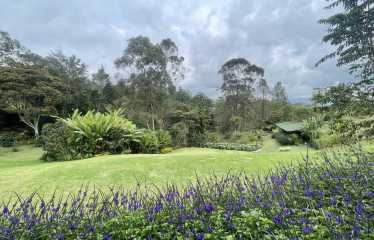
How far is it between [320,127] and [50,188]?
13.8 metres

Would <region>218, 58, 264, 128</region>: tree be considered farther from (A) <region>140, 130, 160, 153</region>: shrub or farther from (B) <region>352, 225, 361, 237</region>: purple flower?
(B) <region>352, 225, 361, 237</region>: purple flower

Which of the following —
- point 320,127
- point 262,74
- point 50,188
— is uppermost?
point 262,74

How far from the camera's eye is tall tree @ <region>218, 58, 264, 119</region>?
19.0 m

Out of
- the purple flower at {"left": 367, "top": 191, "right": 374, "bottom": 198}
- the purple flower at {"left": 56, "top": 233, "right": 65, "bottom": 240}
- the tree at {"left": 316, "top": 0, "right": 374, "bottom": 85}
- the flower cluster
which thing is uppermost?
the tree at {"left": 316, "top": 0, "right": 374, "bottom": 85}

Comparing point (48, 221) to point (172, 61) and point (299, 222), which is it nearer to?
point (299, 222)

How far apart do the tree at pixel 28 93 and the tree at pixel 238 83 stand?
12.9 m

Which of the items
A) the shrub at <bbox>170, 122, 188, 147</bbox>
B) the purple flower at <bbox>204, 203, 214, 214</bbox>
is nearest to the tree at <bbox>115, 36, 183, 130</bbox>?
the shrub at <bbox>170, 122, 188, 147</bbox>

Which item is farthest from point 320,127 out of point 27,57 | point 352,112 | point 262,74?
point 27,57

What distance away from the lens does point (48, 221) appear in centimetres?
183

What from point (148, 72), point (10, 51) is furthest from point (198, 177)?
point (10, 51)

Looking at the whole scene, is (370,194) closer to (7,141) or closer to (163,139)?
(163,139)

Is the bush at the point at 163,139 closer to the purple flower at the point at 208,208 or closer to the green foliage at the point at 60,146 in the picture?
the green foliage at the point at 60,146

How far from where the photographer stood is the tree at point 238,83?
18984mm

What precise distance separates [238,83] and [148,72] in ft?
24.1
